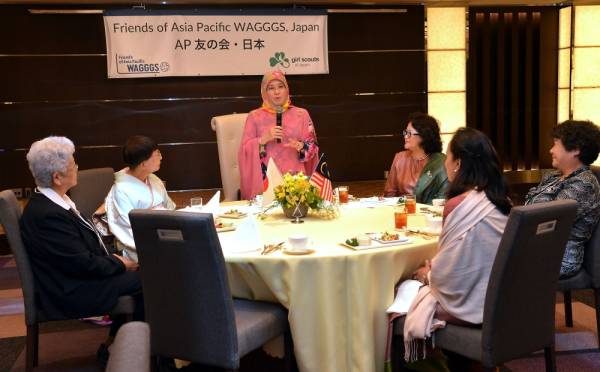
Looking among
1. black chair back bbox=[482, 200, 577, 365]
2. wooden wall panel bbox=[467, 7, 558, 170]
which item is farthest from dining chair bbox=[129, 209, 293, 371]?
wooden wall panel bbox=[467, 7, 558, 170]

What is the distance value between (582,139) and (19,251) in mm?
2725

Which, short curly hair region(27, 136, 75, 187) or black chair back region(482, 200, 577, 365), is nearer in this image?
black chair back region(482, 200, 577, 365)

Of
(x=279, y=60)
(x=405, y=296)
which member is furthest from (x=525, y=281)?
(x=279, y=60)

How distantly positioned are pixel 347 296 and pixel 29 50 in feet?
18.4

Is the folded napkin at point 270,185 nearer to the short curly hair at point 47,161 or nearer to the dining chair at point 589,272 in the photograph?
the short curly hair at point 47,161

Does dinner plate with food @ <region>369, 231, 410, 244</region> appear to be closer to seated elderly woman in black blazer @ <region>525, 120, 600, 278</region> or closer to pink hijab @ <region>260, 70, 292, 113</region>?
seated elderly woman in black blazer @ <region>525, 120, 600, 278</region>

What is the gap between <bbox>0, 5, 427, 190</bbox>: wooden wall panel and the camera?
7.11m

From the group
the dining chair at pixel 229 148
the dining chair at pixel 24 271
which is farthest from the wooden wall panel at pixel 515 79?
the dining chair at pixel 24 271

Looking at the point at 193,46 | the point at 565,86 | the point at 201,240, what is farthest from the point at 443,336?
the point at 565,86

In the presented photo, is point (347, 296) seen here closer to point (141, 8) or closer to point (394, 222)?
point (394, 222)

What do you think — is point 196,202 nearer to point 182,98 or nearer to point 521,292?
point 521,292

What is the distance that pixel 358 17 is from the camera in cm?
765

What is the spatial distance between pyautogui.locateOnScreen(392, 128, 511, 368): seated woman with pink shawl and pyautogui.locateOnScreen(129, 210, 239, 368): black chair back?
742mm

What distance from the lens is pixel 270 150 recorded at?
4887 mm
